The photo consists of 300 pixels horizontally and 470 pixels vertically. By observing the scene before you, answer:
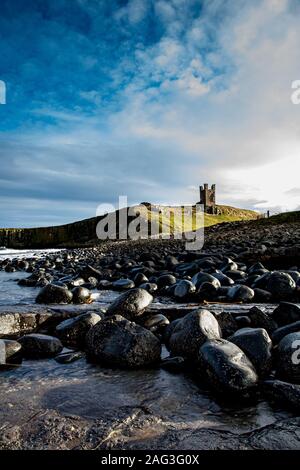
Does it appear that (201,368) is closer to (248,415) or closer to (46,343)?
(248,415)

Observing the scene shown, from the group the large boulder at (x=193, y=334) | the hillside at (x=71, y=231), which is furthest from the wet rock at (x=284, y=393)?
the hillside at (x=71, y=231)

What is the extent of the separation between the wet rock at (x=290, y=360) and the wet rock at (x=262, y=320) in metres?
0.98

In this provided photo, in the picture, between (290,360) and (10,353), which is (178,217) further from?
(290,360)

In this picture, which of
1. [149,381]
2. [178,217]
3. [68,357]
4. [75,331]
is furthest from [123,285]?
[178,217]

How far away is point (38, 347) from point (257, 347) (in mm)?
2073

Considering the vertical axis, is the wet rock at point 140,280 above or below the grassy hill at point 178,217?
below

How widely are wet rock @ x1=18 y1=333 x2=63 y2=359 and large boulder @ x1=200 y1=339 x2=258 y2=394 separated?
1.57m

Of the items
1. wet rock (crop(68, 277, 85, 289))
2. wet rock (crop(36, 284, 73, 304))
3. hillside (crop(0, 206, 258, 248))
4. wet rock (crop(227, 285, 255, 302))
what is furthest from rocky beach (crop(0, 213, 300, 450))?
hillside (crop(0, 206, 258, 248))

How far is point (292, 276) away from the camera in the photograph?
6.17 m

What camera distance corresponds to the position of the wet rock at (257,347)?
109 inches

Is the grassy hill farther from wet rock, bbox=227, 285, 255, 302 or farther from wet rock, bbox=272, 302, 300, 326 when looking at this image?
wet rock, bbox=272, 302, 300, 326

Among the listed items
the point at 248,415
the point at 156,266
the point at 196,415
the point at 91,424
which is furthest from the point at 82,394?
the point at 156,266

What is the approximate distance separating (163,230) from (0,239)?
77.0 metres

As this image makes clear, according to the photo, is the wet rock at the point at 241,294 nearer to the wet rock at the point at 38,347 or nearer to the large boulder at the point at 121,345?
the large boulder at the point at 121,345
